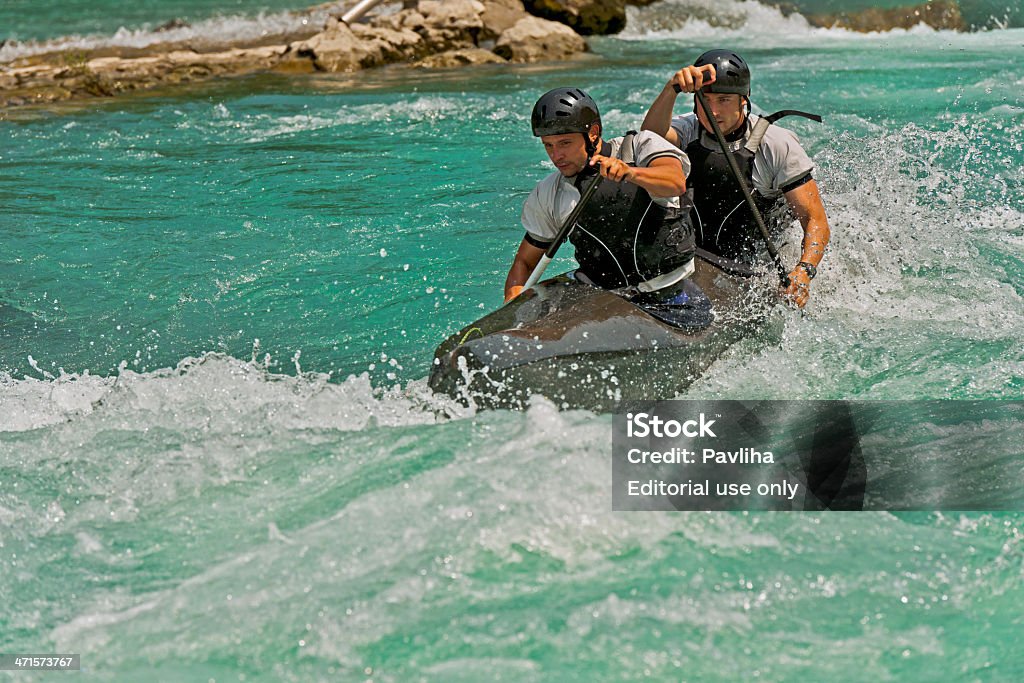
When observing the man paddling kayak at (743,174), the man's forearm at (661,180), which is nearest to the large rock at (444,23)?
the man paddling kayak at (743,174)

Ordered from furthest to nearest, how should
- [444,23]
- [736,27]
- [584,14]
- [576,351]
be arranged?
1. [736,27]
2. [584,14]
3. [444,23]
4. [576,351]

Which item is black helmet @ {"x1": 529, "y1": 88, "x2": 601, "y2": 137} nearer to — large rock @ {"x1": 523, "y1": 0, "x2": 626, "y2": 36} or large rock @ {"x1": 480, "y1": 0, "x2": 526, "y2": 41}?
large rock @ {"x1": 480, "y1": 0, "x2": 526, "y2": 41}

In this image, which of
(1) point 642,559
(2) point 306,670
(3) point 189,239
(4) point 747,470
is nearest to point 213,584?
(2) point 306,670

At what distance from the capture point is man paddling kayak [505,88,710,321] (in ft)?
14.5

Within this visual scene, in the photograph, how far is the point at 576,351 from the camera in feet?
14.7

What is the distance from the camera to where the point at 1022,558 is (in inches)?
146

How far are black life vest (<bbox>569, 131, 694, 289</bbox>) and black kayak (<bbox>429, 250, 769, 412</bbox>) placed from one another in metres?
0.15

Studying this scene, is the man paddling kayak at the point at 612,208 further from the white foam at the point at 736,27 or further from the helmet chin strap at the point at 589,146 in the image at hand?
the white foam at the point at 736,27

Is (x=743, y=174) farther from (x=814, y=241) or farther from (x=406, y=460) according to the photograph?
(x=406, y=460)

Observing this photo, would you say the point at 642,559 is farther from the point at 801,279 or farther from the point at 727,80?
the point at 727,80

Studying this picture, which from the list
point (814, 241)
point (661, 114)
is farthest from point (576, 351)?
point (814, 241)

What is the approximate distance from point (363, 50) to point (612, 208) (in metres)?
12.8

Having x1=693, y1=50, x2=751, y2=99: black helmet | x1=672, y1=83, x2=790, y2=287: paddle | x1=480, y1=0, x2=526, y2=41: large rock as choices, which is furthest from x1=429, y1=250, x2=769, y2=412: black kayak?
x1=480, y1=0, x2=526, y2=41: large rock

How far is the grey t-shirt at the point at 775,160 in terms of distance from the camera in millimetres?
5316
